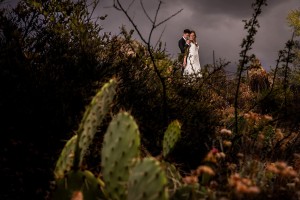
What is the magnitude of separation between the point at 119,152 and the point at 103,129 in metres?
1.43

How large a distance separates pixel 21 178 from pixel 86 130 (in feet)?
2.59

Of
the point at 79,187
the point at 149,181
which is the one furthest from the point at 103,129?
the point at 149,181

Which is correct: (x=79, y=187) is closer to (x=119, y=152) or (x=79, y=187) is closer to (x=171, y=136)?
(x=119, y=152)

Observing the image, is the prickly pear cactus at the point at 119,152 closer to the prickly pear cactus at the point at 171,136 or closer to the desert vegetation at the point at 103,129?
the desert vegetation at the point at 103,129

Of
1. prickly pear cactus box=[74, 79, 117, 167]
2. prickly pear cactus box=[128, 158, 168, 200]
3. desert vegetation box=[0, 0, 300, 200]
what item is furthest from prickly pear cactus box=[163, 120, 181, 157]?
prickly pear cactus box=[128, 158, 168, 200]

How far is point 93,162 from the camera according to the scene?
310 centimetres

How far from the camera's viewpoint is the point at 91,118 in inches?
86.6

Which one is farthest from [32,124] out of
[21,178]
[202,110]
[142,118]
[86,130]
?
[202,110]

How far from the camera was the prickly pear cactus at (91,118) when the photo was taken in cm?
217

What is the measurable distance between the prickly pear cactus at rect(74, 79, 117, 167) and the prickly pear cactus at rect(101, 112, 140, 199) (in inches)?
7.5

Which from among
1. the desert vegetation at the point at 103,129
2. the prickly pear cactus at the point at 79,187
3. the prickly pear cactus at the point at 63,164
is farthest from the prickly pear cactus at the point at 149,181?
the prickly pear cactus at the point at 63,164

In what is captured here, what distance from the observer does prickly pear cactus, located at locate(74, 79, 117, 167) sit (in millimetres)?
2168

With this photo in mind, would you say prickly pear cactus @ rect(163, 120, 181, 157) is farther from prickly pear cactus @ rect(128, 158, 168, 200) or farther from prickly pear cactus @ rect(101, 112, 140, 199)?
prickly pear cactus @ rect(128, 158, 168, 200)

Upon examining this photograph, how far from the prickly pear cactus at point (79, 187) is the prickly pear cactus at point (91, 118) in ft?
0.27
